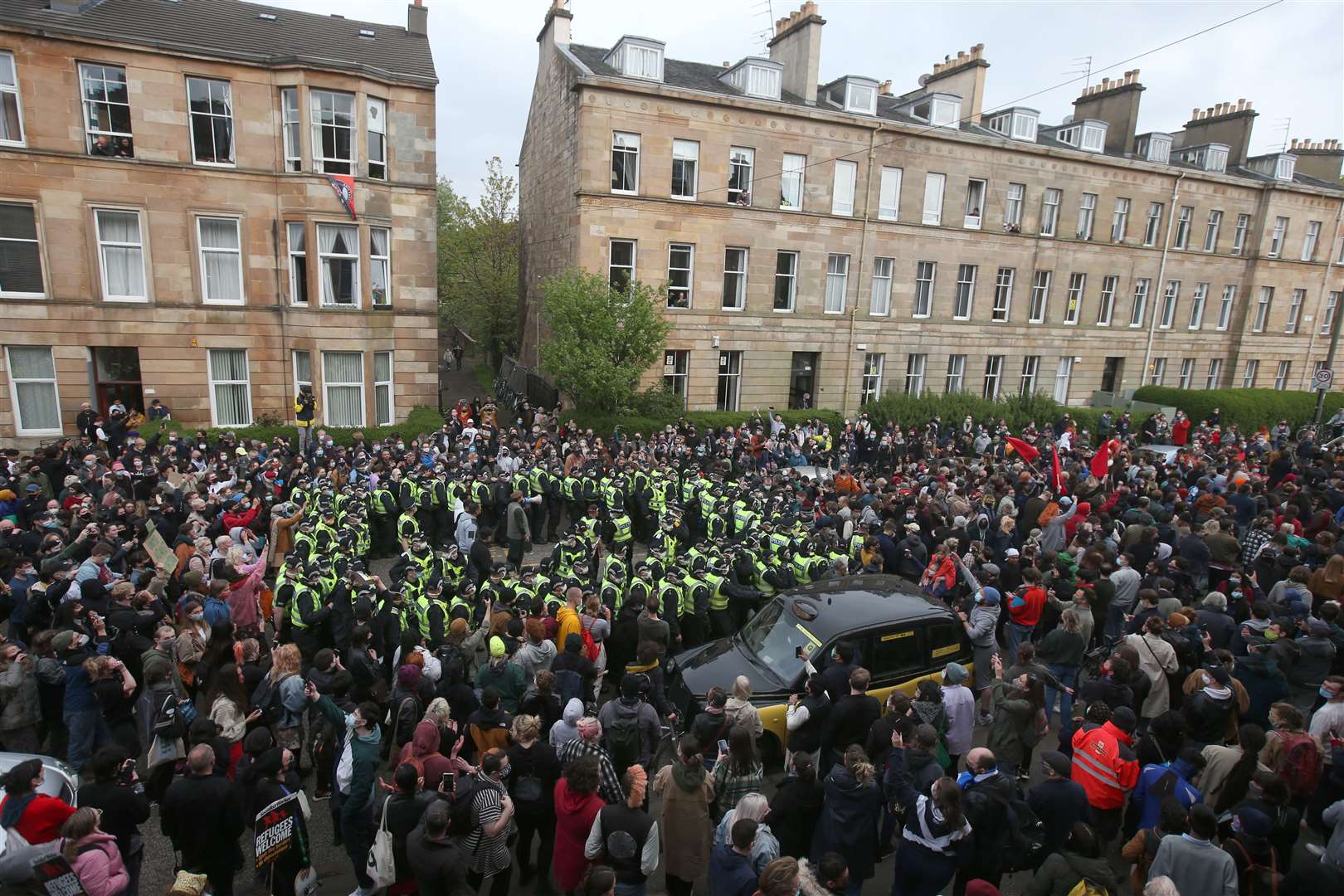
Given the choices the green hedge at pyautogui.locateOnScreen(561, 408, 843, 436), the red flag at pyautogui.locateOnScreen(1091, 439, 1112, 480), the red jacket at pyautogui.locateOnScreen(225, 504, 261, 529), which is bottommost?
the red jacket at pyautogui.locateOnScreen(225, 504, 261, 529)

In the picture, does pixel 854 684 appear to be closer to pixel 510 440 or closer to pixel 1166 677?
pixel 1166 677

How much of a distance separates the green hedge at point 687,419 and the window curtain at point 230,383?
29.5 ft

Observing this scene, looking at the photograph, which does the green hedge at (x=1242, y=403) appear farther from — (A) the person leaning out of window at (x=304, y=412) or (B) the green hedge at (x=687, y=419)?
(A) the person leaning out of window at (x=304, y=412)

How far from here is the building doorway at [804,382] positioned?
2694 cm

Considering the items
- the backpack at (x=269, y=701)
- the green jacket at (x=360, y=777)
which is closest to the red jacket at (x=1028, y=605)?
the green jacket at (x=360, y=777)

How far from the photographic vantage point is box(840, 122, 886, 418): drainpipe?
84.1 feet

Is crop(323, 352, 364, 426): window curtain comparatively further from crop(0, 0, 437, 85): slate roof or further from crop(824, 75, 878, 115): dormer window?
crop(824, 75, 878, 115): dormer window

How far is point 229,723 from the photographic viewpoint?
20.2 ft

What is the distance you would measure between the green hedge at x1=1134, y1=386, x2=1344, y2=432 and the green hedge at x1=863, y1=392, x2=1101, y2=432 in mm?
4966

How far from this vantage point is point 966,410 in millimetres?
25484

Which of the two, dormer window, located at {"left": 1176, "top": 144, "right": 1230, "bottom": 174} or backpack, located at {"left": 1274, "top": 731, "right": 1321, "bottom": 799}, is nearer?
backpack, located at {"left": 1274, "top": 731, "right": 1321, "bottom": 799}

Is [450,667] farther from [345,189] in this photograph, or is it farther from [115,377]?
[115,377]

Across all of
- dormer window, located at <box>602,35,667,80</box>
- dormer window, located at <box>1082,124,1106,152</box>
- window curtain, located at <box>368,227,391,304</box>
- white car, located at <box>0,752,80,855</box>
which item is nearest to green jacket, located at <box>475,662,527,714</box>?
white car, located at <box>0,752,80,855</box>

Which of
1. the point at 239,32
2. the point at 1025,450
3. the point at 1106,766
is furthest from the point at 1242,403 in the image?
the point at 239,32
